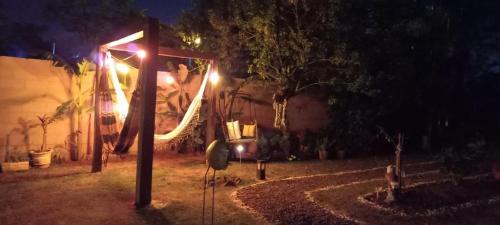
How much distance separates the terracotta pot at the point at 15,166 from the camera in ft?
22.1

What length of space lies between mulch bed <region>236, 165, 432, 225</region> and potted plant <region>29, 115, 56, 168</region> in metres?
3.60

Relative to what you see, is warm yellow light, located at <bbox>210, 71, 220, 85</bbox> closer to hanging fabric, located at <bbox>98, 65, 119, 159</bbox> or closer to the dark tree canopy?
the dark tree canopy

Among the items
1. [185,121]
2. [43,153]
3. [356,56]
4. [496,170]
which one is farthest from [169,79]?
[496,170]

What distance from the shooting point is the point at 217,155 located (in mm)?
4191

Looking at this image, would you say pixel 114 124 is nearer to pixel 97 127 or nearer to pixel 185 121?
pixel 97 127

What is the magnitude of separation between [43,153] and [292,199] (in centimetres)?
442

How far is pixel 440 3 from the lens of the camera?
1281cm

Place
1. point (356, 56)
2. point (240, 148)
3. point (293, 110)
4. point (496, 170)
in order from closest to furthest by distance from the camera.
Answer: point (496, 170)
point (356, 56)
point (240, 148)
point (293, 110)

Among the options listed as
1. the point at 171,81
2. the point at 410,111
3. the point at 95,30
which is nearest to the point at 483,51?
the point at 410,111

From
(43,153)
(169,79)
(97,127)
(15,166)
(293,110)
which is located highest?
(169,79)

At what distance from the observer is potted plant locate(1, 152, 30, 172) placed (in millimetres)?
6762

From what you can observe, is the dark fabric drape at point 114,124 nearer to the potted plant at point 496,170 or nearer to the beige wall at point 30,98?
the beige wall at point 30,98

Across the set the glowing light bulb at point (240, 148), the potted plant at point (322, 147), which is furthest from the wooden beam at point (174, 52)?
the potted plant at point (322, 147)

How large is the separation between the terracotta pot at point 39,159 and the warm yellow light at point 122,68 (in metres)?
2.00
